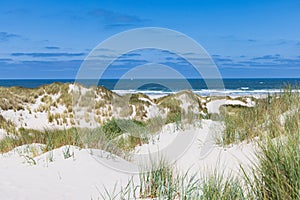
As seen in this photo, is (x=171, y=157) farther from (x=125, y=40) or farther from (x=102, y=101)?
(x=102, y=101)

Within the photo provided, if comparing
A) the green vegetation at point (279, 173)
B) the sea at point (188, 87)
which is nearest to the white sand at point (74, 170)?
the green vegetation at point (279, 173)

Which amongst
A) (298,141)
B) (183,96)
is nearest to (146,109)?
(183,96)

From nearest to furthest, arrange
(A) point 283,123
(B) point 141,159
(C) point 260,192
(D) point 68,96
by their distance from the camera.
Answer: (C) point 260,192, (A) point 283,123, (B) point 141,159, (D) point 68,96

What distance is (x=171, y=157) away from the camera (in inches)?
302

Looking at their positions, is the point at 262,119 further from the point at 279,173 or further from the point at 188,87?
the point at 188,87

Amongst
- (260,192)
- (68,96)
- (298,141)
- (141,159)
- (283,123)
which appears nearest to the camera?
(260,192)

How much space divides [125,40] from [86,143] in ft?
8.50

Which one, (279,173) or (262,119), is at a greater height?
(262,119)

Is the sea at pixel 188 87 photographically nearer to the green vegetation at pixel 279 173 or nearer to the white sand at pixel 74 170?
the white sand at pixel 74 170

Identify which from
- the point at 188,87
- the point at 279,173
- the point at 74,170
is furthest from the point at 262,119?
the point at 188,87

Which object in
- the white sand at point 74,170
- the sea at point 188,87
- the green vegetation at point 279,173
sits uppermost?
the sea at point 188,87

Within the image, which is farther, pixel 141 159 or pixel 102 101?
pixel 102 101

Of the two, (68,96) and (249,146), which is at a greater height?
(68,96)

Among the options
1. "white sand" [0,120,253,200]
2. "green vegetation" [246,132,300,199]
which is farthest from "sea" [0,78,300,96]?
"green vegetation" [246,132,300,199]
